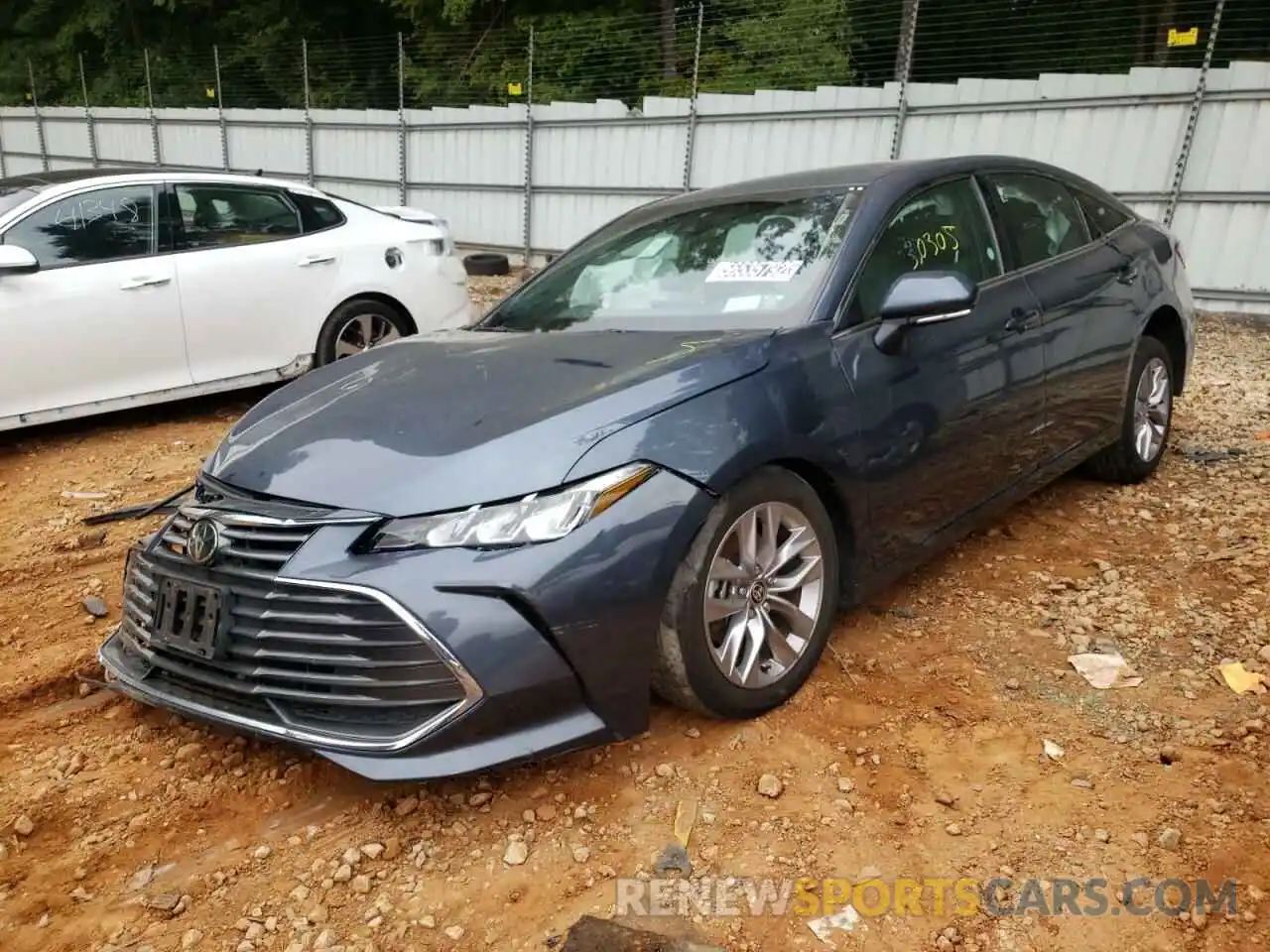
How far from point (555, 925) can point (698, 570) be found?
863 mm

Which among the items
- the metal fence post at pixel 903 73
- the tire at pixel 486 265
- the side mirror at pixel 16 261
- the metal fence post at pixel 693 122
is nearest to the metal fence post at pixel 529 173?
the tire at pixel 486 265

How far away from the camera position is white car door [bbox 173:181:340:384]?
5.69 m

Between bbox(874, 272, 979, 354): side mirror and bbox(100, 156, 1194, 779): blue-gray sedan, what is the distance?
1 cm

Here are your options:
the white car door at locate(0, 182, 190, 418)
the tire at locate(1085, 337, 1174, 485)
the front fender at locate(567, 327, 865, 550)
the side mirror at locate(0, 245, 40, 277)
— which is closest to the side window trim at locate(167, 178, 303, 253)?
the white car door at locate(0, 182, 190, 418)

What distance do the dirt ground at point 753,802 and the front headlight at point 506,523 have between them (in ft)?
2.38

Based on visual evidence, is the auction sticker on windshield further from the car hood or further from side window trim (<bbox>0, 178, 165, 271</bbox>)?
side window trim (<bbox>0, 178, 165, 271</bbox>)

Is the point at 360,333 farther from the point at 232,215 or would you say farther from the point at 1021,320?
the point at 1021,320

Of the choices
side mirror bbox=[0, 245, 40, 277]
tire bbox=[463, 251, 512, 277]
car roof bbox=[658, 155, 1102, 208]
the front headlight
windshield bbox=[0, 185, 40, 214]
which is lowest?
tire bbox=[463, 251, 512, 277]

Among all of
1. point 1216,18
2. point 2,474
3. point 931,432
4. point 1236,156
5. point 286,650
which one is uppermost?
point 1216,18

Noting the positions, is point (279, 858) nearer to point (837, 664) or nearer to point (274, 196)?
point (837, 664)

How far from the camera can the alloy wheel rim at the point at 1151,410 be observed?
14.2 feet

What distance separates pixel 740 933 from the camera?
2.02 metres

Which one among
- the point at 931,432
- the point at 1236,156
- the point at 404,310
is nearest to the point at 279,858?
the point at 931,432

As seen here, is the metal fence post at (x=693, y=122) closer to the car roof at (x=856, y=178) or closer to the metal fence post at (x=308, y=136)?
the metal fence post at (x=308, y=136)
